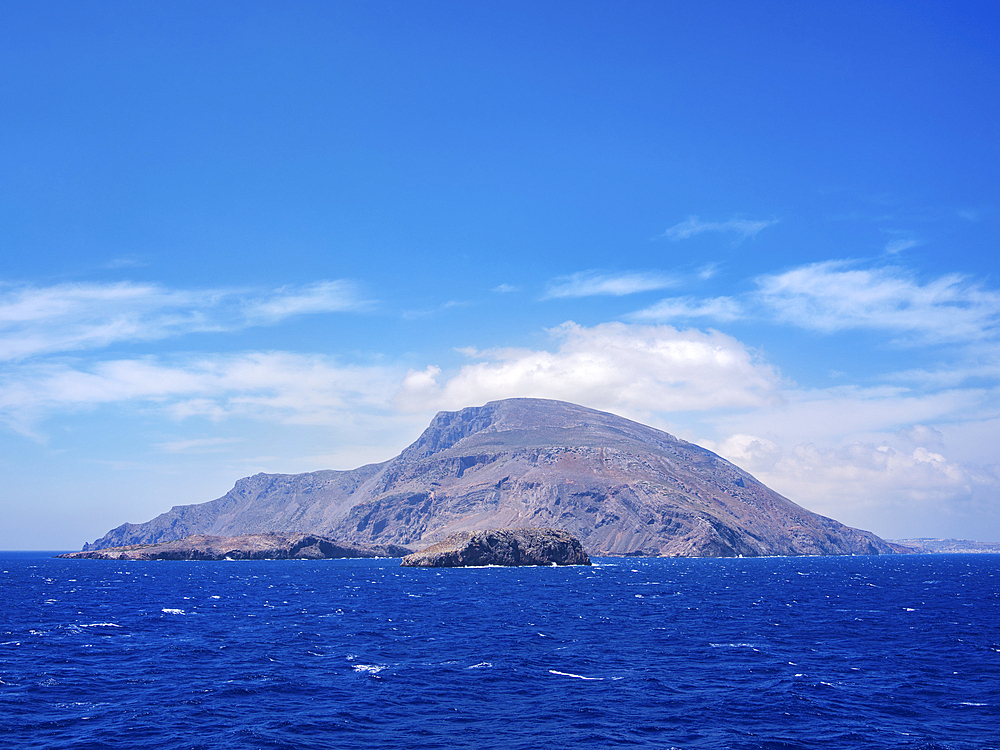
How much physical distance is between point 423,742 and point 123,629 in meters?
52.8

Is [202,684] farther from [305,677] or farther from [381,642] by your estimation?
[381,642]

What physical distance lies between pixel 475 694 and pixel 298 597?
8120cm

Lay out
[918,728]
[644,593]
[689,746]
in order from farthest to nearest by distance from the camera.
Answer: [644,593] → [918,728] → [689,746]

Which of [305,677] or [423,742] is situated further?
[305,677]

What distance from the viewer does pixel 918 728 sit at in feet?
126

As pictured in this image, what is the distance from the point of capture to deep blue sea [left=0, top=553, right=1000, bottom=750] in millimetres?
36969

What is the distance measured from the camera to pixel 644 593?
126 m

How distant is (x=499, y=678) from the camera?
49.7 m

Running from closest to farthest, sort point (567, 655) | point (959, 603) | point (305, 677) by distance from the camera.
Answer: point (305, 677)
point (567, 655)
point (959, 603)

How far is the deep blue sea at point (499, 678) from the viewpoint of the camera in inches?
1455

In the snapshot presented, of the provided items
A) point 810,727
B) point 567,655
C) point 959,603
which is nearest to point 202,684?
point 567,655

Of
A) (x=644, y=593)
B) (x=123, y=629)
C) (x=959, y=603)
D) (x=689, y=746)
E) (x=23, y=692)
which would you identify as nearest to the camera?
(x=689, y=746)

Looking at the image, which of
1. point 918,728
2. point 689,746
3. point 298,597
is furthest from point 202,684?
point 298,597

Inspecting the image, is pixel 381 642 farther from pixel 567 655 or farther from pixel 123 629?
pixel 123 629
